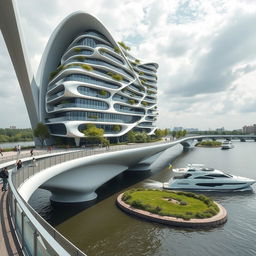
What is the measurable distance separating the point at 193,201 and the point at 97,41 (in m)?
58.4

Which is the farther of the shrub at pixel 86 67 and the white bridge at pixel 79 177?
the shrub at pixel 86 67

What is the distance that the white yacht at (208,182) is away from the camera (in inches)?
1191

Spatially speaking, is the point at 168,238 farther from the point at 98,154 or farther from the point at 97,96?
the point at 97,96

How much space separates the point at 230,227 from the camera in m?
19.2

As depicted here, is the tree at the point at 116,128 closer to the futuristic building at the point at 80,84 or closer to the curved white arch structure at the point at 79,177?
the futuristic building at the point at 80,84

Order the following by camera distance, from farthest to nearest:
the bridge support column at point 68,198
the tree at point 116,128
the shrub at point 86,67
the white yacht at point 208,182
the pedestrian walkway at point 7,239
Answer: the tree at point 116,128, the shrub at point 86,67, the white yacht at point 208,182, the bridge support column at point 68,198, the pedestrian walkway at point 7,239

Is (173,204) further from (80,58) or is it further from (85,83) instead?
(80,58)

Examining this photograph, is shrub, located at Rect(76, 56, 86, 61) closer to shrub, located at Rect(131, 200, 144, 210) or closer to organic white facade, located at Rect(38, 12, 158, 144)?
organic white facade, located at Rect(38, 12, 158, 144)

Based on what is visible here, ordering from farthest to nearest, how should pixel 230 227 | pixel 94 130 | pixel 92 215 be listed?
1. pixel 94 130
2. pixel 92 215
3. pixel 230 227

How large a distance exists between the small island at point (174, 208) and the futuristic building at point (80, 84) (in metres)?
30.3

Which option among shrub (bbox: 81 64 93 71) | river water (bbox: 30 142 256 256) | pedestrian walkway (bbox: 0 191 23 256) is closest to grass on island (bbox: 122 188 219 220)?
river water (bbox: 30 142 256 256)

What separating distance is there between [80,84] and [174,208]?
41.5 m

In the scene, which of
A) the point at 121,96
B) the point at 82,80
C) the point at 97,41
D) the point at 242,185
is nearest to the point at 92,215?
the point at 242,185

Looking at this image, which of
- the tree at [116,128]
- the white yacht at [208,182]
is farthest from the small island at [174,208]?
the tree at [116,128]
